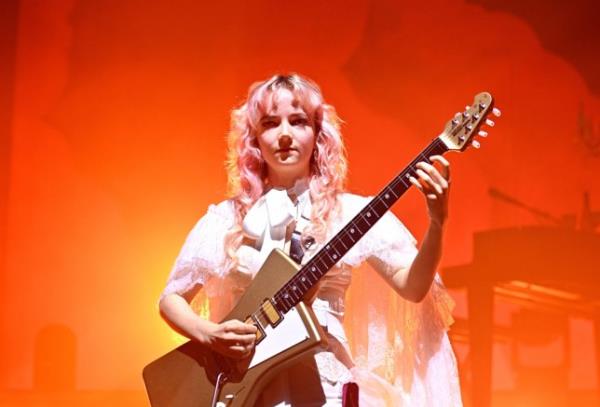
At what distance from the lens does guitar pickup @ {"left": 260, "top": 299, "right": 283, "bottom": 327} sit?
158cm

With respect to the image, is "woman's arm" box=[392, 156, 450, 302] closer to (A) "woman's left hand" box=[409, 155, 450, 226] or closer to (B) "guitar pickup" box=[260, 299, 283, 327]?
(A) "woman's left hand" box=[409, 155, 450, 226]

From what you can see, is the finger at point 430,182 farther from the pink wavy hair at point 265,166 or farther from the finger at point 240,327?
the finger at point 240,327

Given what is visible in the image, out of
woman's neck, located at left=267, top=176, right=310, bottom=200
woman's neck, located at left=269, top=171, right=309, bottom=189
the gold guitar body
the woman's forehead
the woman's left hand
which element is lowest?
the gold guitar body

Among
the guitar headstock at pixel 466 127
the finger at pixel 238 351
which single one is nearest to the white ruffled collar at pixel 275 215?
the finger at pixel 238 351

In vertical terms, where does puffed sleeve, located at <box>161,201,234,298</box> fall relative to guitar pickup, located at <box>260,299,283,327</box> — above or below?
above

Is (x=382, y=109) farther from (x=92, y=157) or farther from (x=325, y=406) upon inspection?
(x=325, y=406)

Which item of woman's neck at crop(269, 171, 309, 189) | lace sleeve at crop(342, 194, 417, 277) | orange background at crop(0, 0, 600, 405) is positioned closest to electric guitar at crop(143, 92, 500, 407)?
lace sleeve at crop(342, 194, 417, 277)

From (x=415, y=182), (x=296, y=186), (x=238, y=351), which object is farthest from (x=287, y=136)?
(x=238, y=351)

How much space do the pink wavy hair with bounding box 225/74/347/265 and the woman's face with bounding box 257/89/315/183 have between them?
0.06 ft

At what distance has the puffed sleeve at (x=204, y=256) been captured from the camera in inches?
69.7

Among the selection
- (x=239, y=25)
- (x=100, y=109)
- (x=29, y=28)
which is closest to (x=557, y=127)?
(x=239, y=25)

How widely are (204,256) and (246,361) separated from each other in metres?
0.29

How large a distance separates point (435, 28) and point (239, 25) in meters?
0.75

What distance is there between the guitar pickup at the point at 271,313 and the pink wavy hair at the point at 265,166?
166 mm
